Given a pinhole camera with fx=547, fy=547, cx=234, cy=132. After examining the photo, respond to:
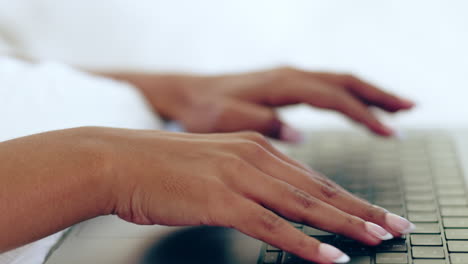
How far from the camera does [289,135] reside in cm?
83

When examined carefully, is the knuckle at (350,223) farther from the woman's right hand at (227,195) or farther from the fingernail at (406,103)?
the fingernail at (406,103)

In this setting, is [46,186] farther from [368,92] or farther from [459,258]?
[368,92]

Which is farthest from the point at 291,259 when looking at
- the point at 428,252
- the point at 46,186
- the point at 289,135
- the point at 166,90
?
the point at 166,90

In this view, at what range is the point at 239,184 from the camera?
52 centimetres

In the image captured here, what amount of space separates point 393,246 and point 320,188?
3.5 inches

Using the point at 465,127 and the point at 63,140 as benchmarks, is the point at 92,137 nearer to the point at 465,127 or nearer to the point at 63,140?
the point at 63,140

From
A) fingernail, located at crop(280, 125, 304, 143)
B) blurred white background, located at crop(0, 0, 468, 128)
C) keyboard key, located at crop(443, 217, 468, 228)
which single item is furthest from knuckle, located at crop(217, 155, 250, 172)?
blurred white background, located at crop(0, 0, 468, 128)

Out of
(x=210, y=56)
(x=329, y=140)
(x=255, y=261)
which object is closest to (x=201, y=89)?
(x=329, y=140)

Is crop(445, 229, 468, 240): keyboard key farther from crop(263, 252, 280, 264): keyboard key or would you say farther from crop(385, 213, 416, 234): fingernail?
crop(263, 252, 280, 264): keyboard key

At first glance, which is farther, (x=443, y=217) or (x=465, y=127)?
(x=465, y=127)

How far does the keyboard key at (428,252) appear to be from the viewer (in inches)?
18.7

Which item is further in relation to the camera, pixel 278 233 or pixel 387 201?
pixel 387 201

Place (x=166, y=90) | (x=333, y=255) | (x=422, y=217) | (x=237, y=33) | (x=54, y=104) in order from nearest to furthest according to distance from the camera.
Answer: (x=333, y=255) < (x=422, y=217) < (x=54, y=104) < (x=166, y=90) < (x=237, y=33)

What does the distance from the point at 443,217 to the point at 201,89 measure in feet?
1.55
